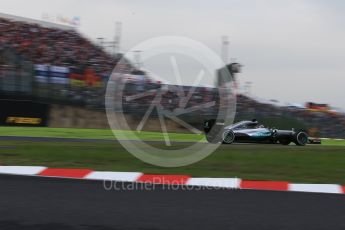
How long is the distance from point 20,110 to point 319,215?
17.8 meters

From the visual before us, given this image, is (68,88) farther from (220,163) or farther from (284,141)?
(220,163)

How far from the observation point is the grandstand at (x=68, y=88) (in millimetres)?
20891

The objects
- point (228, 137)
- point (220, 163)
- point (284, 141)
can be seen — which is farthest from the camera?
point (284, 141)

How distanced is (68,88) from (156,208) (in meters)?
19.5

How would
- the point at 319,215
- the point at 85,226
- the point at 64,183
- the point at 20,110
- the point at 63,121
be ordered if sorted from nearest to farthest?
the point at 85,226 < the point at 319,215 < the point at 64,183 < the point at 20,110 < the point at 63,121

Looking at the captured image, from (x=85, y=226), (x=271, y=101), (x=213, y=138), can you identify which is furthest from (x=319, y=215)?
(x=271, y=101)

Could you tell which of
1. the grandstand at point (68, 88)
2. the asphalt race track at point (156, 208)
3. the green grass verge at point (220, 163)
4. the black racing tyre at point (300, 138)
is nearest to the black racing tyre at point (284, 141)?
the black racing tyre at point (300, 138)

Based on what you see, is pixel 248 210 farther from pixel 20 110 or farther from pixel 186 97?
pixel 186 97

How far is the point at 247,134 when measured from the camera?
16.7 meters

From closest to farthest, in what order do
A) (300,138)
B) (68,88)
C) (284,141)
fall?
1. (300,138)
2. (284,141)
3. (68,88)

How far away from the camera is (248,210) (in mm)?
4625

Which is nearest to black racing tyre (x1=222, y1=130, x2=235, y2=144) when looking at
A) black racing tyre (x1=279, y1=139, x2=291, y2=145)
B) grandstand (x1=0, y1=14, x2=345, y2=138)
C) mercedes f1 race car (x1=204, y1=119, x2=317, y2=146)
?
mercedes f1 race car (x1=204, y1=119, x2=317, y2=146)

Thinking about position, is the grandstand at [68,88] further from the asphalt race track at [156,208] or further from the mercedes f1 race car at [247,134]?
the asphalt race track at [156,208]

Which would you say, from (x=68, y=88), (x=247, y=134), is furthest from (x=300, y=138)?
(x=68, y=88)
